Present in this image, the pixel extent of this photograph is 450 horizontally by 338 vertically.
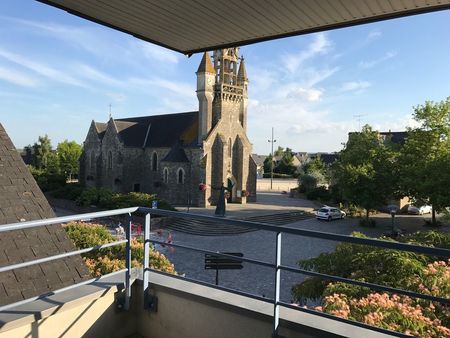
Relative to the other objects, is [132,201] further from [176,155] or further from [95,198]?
[176,155]

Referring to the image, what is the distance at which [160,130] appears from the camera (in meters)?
44.6

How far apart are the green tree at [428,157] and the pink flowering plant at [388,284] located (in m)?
16.8

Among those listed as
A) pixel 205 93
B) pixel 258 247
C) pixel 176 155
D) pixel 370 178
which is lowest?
pixel 258 247

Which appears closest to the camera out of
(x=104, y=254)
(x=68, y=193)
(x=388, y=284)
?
(x=388, y=284)

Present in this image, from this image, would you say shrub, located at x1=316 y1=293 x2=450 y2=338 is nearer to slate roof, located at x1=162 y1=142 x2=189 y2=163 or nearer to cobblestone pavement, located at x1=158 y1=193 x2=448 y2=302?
cobblestone pavement, located at x1=158 y1=193 x2=448 y2=302

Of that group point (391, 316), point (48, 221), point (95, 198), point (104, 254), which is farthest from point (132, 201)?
point (48, 221)

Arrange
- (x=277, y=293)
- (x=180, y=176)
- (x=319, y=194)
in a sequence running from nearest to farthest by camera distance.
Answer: (x=277, y=293) < (x=180, y=176) < (x=319, y=194)

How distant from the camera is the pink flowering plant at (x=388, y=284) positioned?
174 inches

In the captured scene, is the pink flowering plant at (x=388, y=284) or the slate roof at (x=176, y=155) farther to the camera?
the slate roof at (x=176, y=155)

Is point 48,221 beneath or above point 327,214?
above

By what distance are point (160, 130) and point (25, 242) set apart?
39.6 metres

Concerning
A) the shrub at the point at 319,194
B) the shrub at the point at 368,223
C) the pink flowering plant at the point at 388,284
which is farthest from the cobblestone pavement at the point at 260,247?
the shrub at the point at 319,194

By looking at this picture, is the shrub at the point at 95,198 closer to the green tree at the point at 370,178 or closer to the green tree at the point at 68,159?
the green tree at the point at 370,178

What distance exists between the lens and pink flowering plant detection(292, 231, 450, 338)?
4426 mm
